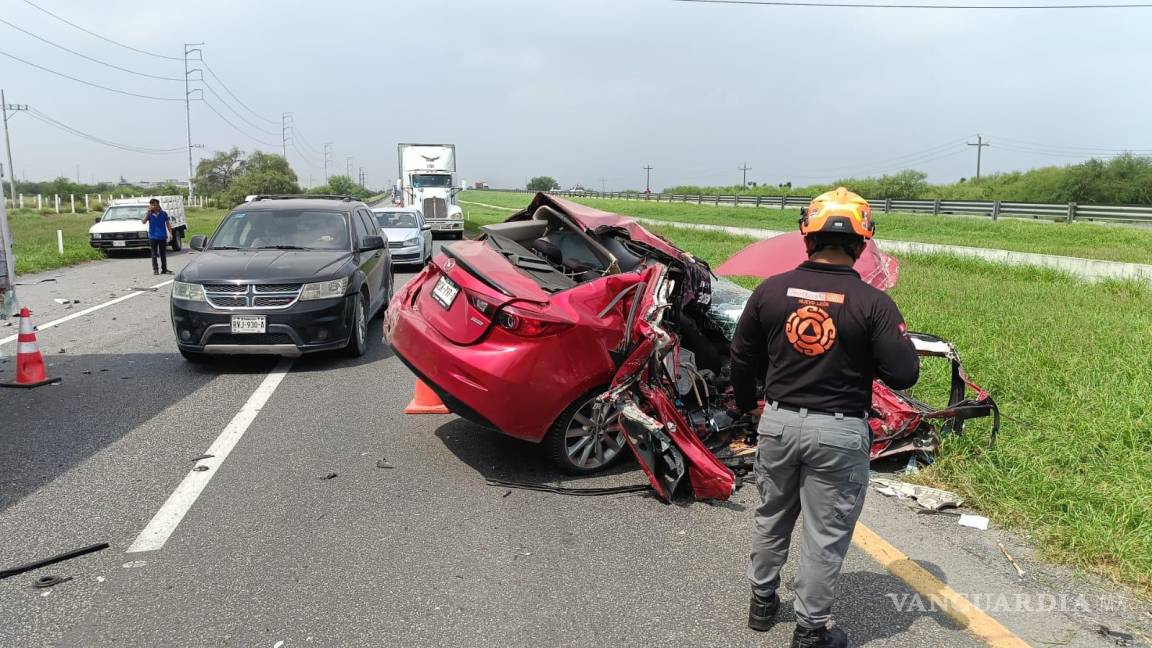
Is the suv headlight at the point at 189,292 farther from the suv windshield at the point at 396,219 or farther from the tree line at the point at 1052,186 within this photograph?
the tree line at the point at 1052,186

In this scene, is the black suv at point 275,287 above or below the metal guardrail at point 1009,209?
below

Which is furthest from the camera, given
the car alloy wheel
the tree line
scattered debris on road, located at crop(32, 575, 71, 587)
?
the tree line

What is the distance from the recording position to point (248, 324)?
7410 millimetres

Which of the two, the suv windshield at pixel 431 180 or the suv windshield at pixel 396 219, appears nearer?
the suv windshield at pixel 396 219

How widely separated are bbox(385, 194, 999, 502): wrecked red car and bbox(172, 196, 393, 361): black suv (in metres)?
2.41

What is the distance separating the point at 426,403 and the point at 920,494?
3.36m

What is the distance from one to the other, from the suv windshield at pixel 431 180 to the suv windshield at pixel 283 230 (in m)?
24.9

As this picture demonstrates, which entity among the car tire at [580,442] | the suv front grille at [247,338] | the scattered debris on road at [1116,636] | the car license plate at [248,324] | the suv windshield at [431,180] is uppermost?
the suv windshield at [431,180]

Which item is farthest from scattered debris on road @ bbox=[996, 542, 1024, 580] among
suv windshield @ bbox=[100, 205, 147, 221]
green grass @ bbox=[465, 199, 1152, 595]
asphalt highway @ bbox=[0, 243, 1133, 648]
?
suv windshield @ bbox=[100, 205, 147, 221]

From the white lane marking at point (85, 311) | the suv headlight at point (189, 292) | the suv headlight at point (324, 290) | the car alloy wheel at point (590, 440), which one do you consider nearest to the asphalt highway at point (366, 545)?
the car alloy wheel at point (590, 440)

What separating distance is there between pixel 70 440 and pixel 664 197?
7427 cm

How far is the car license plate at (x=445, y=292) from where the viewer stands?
16.4 ft

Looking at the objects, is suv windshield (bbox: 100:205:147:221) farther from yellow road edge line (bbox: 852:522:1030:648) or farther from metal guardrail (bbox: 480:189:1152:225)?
yellow road edge line (bbox: 852:522:1030:648)

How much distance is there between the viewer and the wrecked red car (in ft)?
15.0
